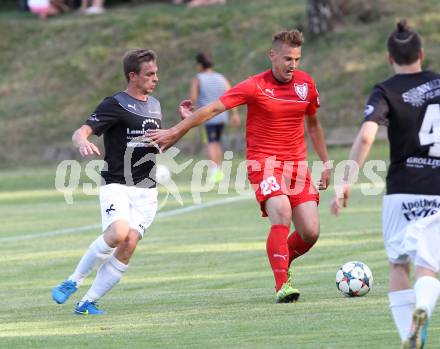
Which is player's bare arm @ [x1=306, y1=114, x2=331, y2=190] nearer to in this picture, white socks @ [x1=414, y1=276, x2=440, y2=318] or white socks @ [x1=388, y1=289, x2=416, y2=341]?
white socks @ [x1=388, y1=289, x2=416, y2=341]

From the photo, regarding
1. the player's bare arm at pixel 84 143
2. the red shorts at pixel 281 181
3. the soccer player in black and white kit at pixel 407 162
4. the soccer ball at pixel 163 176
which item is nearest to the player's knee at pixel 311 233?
the red shorts at pixel 281 181

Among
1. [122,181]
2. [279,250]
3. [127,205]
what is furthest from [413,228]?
[122,181]

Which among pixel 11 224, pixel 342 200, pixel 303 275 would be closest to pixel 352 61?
pixel 11 224

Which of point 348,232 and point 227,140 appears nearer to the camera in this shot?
point 348,232

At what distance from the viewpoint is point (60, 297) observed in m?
10.5

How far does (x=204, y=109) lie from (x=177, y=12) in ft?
101

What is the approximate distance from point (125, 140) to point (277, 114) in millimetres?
1342

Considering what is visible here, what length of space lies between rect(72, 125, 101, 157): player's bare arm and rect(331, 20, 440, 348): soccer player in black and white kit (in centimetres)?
257

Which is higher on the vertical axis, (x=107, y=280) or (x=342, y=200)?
(x=342, y=200)

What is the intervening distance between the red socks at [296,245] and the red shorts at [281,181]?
362mm

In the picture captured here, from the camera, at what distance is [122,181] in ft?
34.9

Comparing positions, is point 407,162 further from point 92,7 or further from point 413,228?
point 92,7

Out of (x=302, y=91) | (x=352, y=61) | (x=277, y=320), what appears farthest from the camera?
(x=352, y=61)

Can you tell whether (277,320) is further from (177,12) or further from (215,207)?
(177,12)
